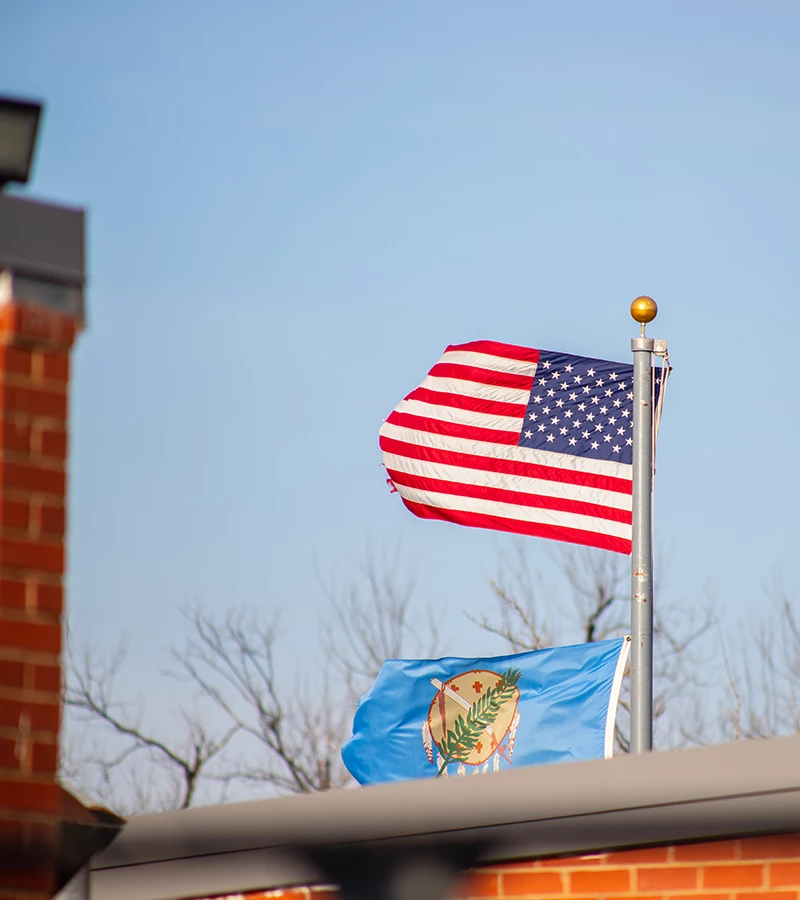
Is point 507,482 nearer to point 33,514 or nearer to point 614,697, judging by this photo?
point 614,697

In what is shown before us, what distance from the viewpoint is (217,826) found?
6.07 metres

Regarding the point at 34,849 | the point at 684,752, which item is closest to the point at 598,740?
the point at 684,752

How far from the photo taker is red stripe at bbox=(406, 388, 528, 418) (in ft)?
37.8

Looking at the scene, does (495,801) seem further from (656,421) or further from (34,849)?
(656,421)

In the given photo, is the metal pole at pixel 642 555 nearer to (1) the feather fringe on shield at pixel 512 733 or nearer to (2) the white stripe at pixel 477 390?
(2) the white stripe at pixel 477 390

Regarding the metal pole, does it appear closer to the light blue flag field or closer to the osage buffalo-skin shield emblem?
the light blue flag field

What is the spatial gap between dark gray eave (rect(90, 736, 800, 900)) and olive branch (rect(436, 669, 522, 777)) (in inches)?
195

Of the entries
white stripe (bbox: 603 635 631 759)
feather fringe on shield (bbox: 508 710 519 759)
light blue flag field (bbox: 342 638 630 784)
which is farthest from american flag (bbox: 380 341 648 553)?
feather fringe on shield (bbox: 508 710 519 759)

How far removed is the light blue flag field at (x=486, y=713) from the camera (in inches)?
418

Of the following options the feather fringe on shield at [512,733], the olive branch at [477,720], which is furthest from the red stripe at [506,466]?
the feather fringe on shield at [512,733]

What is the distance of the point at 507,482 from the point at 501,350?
3.75ft

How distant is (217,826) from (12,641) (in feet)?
7.26

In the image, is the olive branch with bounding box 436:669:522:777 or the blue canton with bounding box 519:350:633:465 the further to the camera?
the blue canton with bounding box 519:350:633:465

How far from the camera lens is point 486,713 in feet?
35.4
